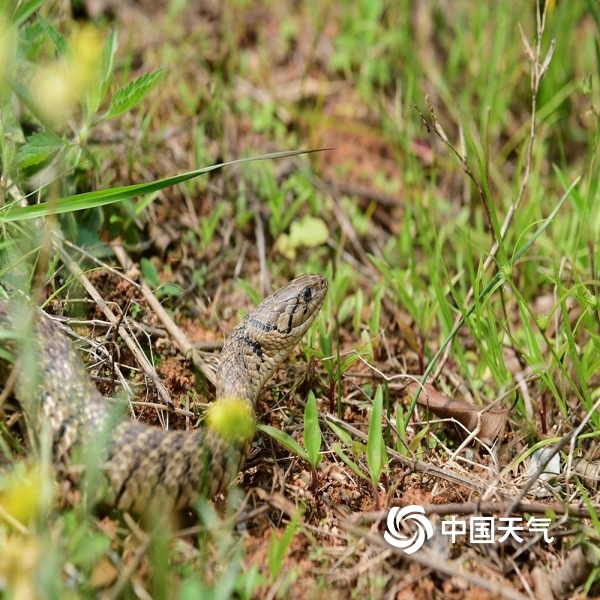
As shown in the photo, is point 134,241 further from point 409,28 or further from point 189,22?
point 409,28

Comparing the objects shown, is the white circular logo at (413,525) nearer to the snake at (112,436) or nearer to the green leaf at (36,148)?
the snake at (112,436)

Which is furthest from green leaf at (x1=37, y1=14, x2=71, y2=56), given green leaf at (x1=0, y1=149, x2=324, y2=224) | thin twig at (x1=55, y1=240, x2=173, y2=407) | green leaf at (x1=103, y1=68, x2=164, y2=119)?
thin twig at (x1=55, y1=240, x2=173, y2=407)

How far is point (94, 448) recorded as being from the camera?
3.28 m

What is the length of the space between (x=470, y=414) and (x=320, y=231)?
2.19 metres

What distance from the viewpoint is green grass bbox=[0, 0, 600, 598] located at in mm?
3709

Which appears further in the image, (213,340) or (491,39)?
(491,39)

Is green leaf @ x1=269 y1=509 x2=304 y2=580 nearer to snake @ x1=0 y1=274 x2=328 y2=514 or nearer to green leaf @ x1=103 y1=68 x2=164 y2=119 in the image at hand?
snake @ x1=0 y1=274 x2=328 y2=514

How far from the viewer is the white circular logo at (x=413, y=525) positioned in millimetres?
3895

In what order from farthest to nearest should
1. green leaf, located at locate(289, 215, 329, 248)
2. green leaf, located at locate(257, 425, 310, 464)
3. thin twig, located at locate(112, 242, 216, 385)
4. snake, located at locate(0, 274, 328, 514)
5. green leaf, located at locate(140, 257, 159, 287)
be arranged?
green leaf, located at locate(289, 215, 329, 248), green leaf, located at locate(140, 257, 159, 287), thin twig, located at locate(112, 242, 216, 385), green leaf, located at locate(257, 425, 310, 464), snake, located at locate(0, 274, 328, 514)

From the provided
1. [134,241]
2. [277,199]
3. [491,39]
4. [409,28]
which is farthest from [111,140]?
[491,39]

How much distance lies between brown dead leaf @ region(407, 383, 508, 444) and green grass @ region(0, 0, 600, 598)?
114 millimetres

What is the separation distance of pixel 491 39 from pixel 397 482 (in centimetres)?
538

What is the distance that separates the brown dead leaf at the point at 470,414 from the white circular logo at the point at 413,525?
81 centimetres

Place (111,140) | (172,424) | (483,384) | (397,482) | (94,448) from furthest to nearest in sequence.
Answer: (111,140), (483,384), (172,424), (397,482), (94,448)
